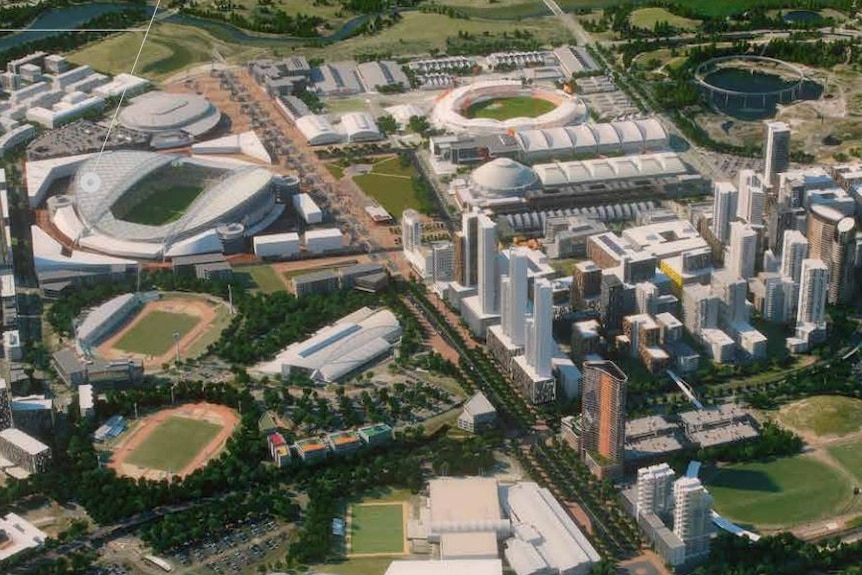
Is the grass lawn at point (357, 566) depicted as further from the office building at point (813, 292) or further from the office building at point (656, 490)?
the office building at point (813, 292)

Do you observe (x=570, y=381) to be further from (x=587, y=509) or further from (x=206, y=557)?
(x=206, y=557)

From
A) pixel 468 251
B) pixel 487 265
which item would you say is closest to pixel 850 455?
pixel 487 265

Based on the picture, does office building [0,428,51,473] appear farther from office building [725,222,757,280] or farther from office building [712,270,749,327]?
office building [725,222,757,280]

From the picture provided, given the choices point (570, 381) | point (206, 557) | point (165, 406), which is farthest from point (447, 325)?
point (206, 557)

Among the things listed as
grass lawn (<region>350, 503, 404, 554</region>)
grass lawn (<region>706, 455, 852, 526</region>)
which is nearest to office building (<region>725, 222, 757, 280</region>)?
grass lawn (<region>706, 455, 852, 526</region>)

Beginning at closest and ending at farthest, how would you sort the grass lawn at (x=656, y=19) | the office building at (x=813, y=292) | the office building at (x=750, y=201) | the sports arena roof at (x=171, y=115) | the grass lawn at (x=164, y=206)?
the office building at (x=813, y=292) < the office building at (x=750, y=201) < the grass lawn at (x=164, y=206) < the sports arena roof at (x=171, y=115) < the grass lawn at (x=656, y=19)

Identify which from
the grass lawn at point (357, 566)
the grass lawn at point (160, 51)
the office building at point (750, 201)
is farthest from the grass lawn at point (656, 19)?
the grass lawn at point (357, 566)
